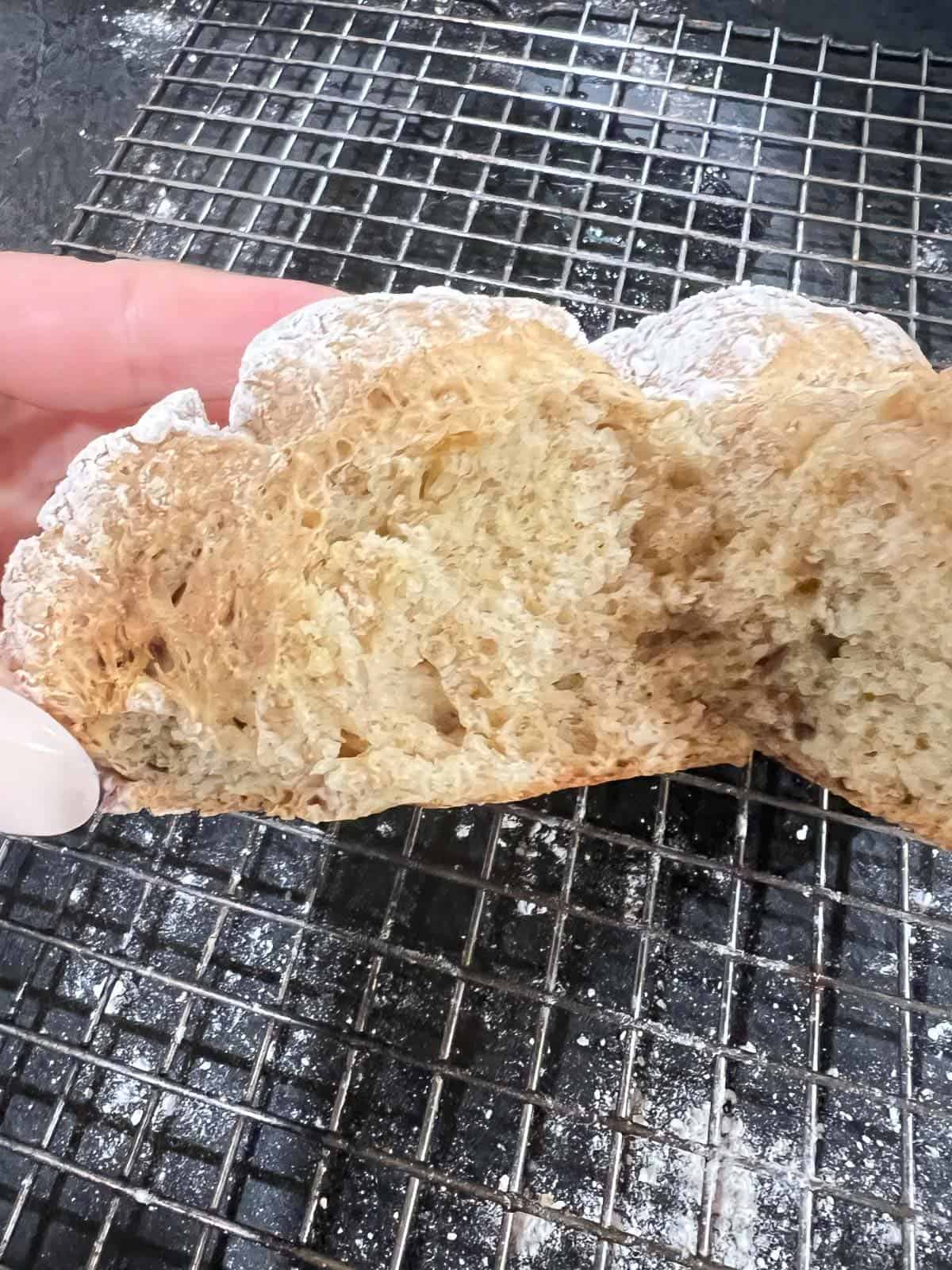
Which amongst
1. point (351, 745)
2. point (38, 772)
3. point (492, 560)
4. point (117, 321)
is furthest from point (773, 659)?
point (117, 321)

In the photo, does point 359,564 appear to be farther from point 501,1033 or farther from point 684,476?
point 501,1033

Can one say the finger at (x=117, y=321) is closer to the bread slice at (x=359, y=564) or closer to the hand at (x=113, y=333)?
the hand at (x=113, y=333)

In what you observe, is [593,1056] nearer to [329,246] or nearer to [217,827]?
A: [217,827]

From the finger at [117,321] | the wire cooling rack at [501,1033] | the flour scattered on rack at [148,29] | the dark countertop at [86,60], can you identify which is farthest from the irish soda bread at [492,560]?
the flour scattered on rack at [148,29]

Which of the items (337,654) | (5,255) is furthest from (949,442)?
(5,255)

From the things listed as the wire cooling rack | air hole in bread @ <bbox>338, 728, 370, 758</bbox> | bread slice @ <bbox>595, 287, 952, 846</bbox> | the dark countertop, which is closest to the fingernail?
air hole in bread @ <bbox>338, 728, 370, 758</bbox>

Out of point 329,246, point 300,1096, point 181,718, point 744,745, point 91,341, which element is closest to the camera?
point 181,718
